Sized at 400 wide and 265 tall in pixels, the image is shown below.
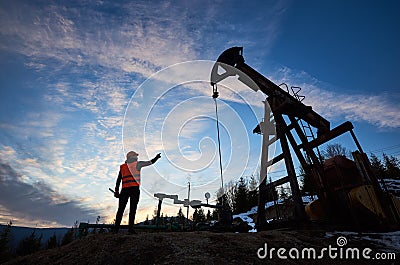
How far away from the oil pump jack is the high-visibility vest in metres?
5.30


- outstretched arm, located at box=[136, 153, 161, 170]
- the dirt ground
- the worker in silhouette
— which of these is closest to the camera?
the dirt ground

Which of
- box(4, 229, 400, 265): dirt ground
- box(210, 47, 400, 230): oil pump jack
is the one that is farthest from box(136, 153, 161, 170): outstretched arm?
box(210, 47, 400, 230): oil pump jack

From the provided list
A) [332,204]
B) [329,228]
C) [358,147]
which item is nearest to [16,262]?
[329,228]

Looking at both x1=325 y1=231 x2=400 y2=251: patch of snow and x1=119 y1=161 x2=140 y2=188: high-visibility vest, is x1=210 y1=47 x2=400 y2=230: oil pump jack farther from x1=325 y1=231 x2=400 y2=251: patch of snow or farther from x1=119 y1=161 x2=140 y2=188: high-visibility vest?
x1=119 y1=161 x2=140 y2=188: high-visibility vest

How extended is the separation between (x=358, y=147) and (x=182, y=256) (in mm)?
7379

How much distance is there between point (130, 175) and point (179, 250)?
98.9 inches

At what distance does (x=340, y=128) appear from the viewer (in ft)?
27.2

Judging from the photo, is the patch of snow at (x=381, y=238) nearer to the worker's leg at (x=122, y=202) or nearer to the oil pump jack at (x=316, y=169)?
the oil pump jack at (x=316, y=169)

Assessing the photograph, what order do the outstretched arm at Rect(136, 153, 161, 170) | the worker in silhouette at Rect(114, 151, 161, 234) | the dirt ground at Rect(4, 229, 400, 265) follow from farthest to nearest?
the outstretched arm at Rect(136, 153, 161, 170), the worker in silhouette at Rect(114, 151, 161, 234), the dirt ground at Rect(4, 229, 400, 265)

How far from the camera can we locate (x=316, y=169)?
8328 mm

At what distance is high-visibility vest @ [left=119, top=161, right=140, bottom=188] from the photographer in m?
5.38

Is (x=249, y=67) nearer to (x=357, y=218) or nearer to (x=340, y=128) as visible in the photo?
(x=340, y=128)

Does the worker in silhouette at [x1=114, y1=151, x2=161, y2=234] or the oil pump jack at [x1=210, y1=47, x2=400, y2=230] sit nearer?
the worker in silhouette at [x1=114, y1=151, x2=161, y2=234]

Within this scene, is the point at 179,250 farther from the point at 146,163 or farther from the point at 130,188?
the point at 146,163
